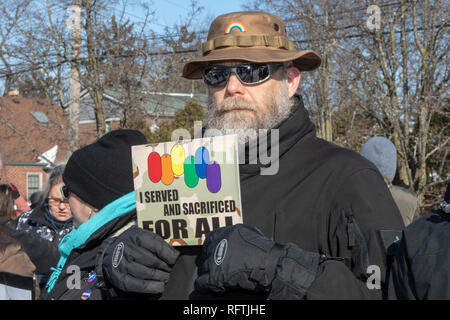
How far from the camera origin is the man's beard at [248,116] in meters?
2.27

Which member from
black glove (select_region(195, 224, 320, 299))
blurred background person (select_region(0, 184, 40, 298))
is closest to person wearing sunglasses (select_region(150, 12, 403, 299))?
black glove (select_region(195, 224, 320, 299))

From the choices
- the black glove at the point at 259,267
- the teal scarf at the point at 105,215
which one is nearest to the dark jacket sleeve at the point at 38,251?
the teal scarf at the point at 105,215

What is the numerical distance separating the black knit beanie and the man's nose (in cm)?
58

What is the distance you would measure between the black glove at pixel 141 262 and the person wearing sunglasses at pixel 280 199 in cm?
12

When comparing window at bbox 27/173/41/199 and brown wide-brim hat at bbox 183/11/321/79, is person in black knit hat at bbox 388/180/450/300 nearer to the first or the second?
brown wide-brim hat at bbox 183/11/321/79

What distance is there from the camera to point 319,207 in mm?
1978

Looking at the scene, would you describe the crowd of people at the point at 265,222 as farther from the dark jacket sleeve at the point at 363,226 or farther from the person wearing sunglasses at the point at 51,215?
the person wearing sunglasses at the point at 51,215

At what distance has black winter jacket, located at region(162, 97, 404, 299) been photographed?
185 cm

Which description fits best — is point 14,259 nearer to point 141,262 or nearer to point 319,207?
point 141,262

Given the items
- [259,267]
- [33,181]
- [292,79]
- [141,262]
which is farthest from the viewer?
[33,181]

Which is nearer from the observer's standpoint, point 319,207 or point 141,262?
point 141,262

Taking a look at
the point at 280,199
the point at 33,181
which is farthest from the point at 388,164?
the point at 33,181
